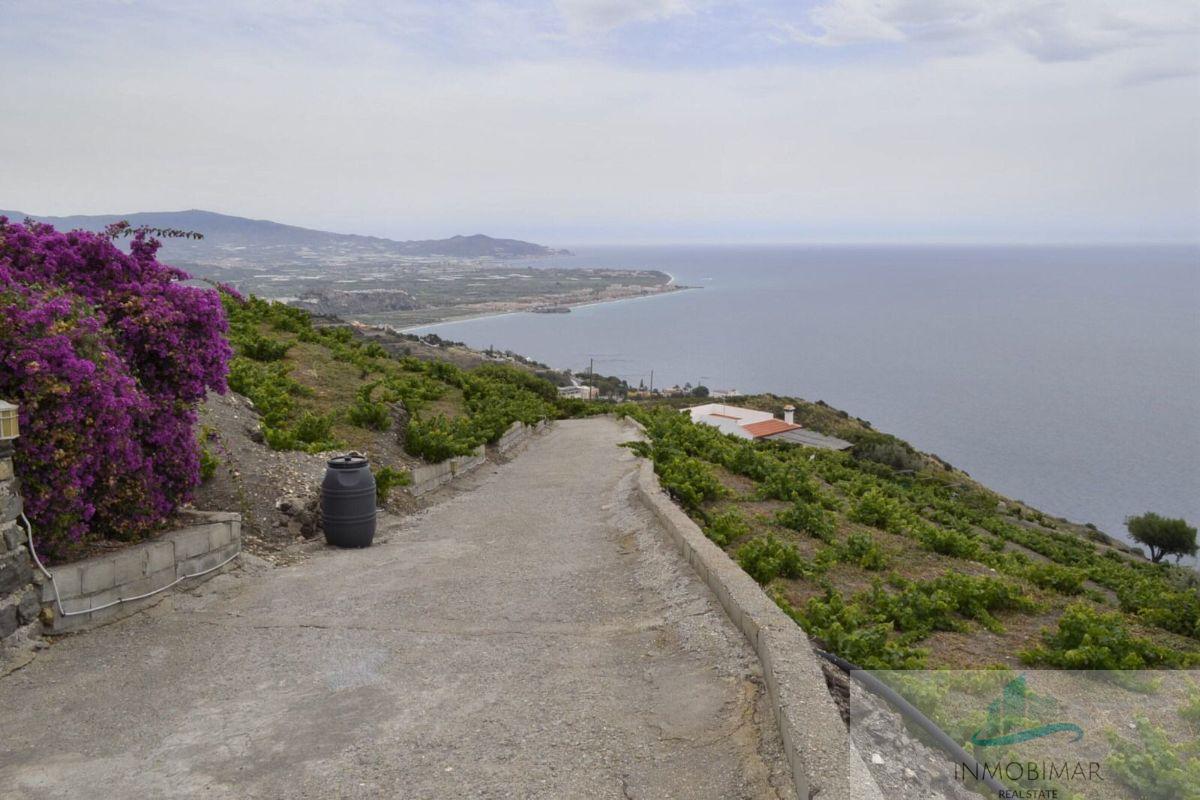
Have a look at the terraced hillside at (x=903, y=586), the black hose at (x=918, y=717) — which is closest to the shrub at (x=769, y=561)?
the terraced hillside at (x=903, y=586)

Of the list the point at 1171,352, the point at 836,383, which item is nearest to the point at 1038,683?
the point at 836,383

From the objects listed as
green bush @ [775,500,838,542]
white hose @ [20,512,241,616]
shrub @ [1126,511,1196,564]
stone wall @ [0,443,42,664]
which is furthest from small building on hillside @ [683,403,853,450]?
stone wall @ [0,443,42,664]

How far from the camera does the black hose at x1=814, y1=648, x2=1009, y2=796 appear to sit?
12.9ft

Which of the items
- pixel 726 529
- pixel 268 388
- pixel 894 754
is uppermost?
pixel 268 388

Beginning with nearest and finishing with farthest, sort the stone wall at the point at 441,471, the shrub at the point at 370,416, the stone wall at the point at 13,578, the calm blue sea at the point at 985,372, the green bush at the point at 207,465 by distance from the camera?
the stone wall at the point at 13,578 < the green bush at the point at 207,465 < the stone wall at the point at 441,471 < the shrub at the point at 370,416 < the calm blue sea at the point at 985,372

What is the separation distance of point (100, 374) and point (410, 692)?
3392 millimetres

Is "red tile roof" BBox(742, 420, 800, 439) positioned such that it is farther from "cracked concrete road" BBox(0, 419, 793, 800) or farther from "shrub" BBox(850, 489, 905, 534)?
"cracked concrete road" BBox(0, 419, 793, 800)

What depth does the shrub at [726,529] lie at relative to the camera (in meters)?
8.66

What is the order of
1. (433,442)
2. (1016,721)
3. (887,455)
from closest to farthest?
(1016,721) → (433,442) → (887,455)

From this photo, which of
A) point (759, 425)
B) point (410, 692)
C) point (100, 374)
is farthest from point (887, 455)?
point (100, 374)

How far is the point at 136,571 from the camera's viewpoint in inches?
258

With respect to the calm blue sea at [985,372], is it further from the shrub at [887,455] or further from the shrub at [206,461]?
the shrub at [206,461]

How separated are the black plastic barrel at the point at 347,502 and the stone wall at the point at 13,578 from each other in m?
3.33

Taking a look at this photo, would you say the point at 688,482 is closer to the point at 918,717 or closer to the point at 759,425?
the point at 918,717
